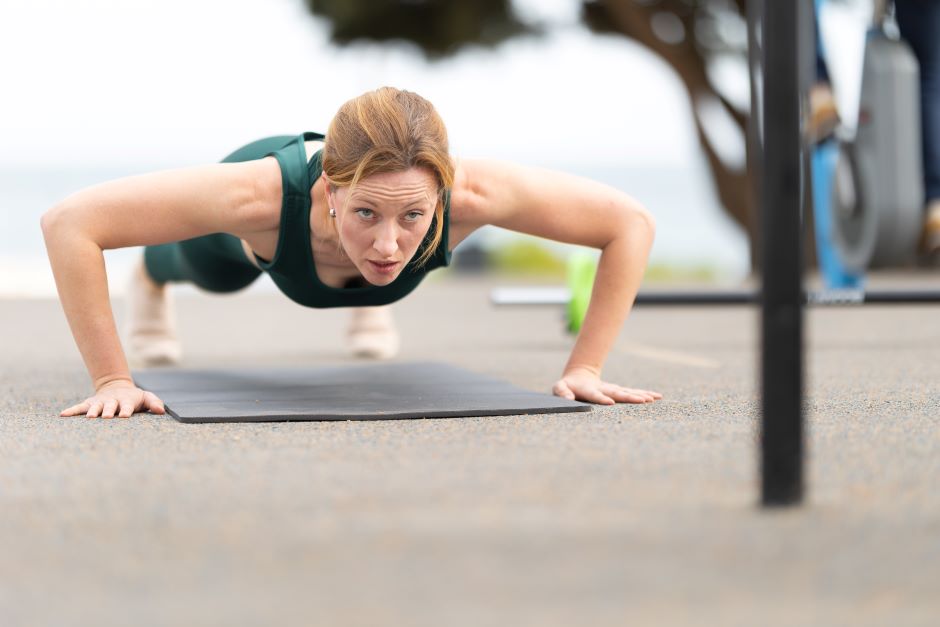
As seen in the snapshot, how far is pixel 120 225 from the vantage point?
188cm

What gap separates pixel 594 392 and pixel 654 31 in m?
6.23

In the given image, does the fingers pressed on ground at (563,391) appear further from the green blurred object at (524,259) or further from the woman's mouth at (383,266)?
the green blurred object at (524,259)

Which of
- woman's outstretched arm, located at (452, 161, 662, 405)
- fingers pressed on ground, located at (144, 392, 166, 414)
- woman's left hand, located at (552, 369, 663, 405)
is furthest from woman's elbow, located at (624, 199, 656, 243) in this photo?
fingers pressed on ground, located at (144, 392, 166, 414)

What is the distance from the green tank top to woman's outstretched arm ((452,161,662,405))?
0.29 feet

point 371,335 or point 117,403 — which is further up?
point 117,403

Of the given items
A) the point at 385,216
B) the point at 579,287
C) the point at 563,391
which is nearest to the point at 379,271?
the point at 385,216

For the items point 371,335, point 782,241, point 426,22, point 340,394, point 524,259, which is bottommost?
point 524,259

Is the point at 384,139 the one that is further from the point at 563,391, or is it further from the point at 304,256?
the point at 563,391

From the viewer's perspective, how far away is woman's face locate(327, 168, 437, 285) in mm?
1779

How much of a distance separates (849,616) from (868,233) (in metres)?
3.07

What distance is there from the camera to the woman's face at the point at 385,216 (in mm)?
1779

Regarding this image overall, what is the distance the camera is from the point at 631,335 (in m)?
3.85

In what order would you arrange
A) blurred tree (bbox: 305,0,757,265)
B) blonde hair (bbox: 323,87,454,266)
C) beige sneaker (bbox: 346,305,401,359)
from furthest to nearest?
blurred tree (bbox: 305,0,757,265)
beige sneaker (bbox: 346,305,401,359)
blonde hair (bbox: 323,87,454,266)

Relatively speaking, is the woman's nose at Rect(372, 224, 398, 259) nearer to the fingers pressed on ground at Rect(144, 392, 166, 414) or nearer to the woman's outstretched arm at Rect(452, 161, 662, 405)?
the woman's outstretched arm at Rect(452, 161, 662, 405)
